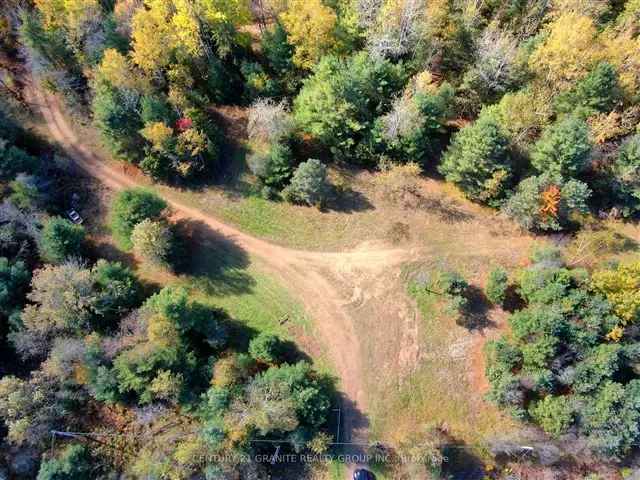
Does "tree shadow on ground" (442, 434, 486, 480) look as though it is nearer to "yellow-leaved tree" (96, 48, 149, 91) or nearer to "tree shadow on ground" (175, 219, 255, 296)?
"tree shadow on ground" (175, 219, 255, 296)

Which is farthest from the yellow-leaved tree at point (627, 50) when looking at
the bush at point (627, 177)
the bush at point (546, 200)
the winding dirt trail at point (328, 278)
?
the winding dirt trail at point (328, 278)

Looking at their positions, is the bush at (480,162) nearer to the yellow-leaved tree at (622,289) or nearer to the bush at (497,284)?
the bush at (497,284)

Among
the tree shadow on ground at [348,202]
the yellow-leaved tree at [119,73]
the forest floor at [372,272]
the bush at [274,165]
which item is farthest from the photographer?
the tree shadow on ground at [348,202]

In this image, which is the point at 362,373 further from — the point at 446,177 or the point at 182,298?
the point at 446,177

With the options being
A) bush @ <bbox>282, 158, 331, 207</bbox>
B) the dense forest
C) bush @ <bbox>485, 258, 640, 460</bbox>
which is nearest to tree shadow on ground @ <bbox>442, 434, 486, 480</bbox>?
bush @ <bbox>485, 258, 640, 460</bbox>

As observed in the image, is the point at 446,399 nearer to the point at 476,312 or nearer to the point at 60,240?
the point at 476,312

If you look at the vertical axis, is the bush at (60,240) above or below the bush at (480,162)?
below

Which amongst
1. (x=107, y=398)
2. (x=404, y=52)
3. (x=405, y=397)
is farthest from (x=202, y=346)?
(x=404, y=52)
